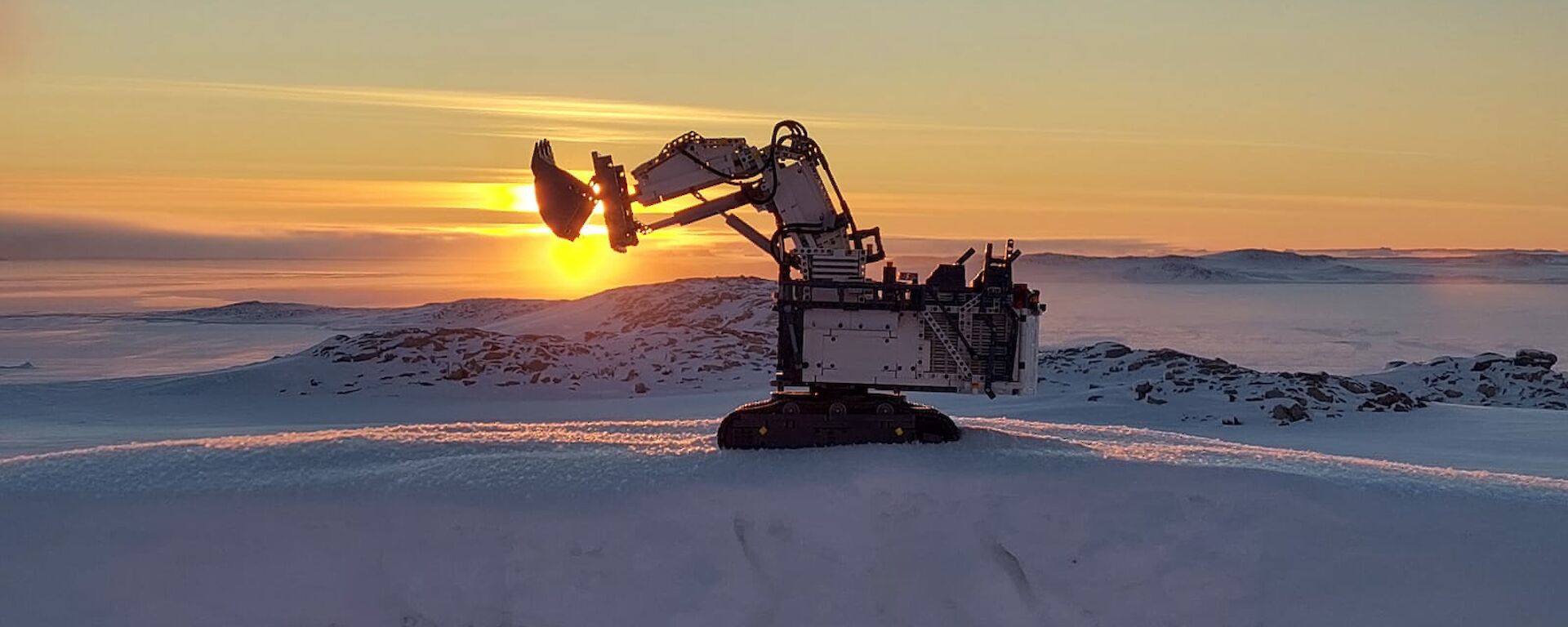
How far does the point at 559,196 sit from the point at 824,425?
3887 mm

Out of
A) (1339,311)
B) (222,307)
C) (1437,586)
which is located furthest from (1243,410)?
(222,307)

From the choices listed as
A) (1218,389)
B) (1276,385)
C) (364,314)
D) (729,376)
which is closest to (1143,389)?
(1218,389)

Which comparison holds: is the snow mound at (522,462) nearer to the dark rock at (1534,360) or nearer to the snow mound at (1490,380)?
the snow mound at (1490,380)

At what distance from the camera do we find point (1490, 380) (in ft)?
97.8

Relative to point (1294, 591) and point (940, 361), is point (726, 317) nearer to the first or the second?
point (940, 361)

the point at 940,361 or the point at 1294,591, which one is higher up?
the point at 940,361

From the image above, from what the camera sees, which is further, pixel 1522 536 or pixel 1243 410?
pixel 1243 410

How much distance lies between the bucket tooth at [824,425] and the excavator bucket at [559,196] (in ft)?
9.62

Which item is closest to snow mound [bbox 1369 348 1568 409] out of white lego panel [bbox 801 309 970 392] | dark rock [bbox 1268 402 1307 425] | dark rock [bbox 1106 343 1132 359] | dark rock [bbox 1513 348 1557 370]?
dark rock [bbox 1513 348 1557 370]

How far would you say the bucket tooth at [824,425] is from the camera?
12.9m

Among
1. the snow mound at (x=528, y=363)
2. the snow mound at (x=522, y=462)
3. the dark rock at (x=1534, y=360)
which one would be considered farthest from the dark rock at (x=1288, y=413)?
the dark rock at (x=1534, y=360)

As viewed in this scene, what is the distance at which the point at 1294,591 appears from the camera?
10.1 m

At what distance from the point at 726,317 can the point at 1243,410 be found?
20654 millimetres

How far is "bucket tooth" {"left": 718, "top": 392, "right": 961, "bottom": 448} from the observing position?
1287 cm
